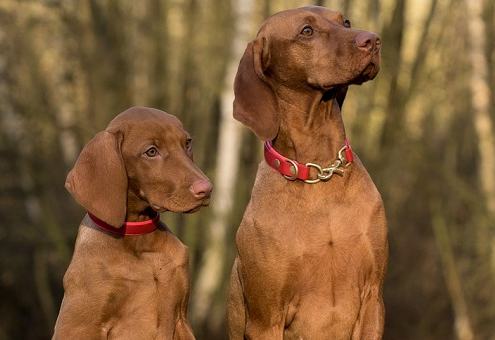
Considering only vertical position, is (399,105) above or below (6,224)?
above

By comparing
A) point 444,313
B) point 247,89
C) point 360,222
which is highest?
point 247,89

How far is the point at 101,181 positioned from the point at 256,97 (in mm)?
1114

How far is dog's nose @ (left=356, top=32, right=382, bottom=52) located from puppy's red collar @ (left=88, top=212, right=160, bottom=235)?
159 centimetres

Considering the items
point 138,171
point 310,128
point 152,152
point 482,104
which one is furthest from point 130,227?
point 482,104

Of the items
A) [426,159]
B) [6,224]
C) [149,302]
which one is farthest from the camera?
[6,224]

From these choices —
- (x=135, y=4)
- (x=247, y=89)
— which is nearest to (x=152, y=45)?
(x=135, y=4)

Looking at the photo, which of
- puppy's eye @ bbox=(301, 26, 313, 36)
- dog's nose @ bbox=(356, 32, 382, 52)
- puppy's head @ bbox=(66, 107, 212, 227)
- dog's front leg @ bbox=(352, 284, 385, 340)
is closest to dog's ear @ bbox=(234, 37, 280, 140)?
puppy's eye @ bbox=(301, 26, 313, 36)

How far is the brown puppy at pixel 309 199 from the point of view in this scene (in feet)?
22.6

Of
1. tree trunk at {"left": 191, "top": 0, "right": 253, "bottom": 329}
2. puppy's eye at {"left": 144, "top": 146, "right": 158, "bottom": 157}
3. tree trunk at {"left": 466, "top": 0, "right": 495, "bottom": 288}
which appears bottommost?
tree trunk at {"left": 191, "top": 0, "right": 253, "bottom": 329}

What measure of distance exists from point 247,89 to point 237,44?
29.7 ft

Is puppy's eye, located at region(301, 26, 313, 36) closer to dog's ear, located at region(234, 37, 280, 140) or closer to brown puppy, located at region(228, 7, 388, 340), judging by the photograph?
brown puppy, located at region(228, 7, 388, 340)

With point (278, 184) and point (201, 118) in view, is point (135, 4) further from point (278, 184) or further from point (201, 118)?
point (278, 184)

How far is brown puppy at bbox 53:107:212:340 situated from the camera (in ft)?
21.6

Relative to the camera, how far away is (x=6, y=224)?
16.9 meters
